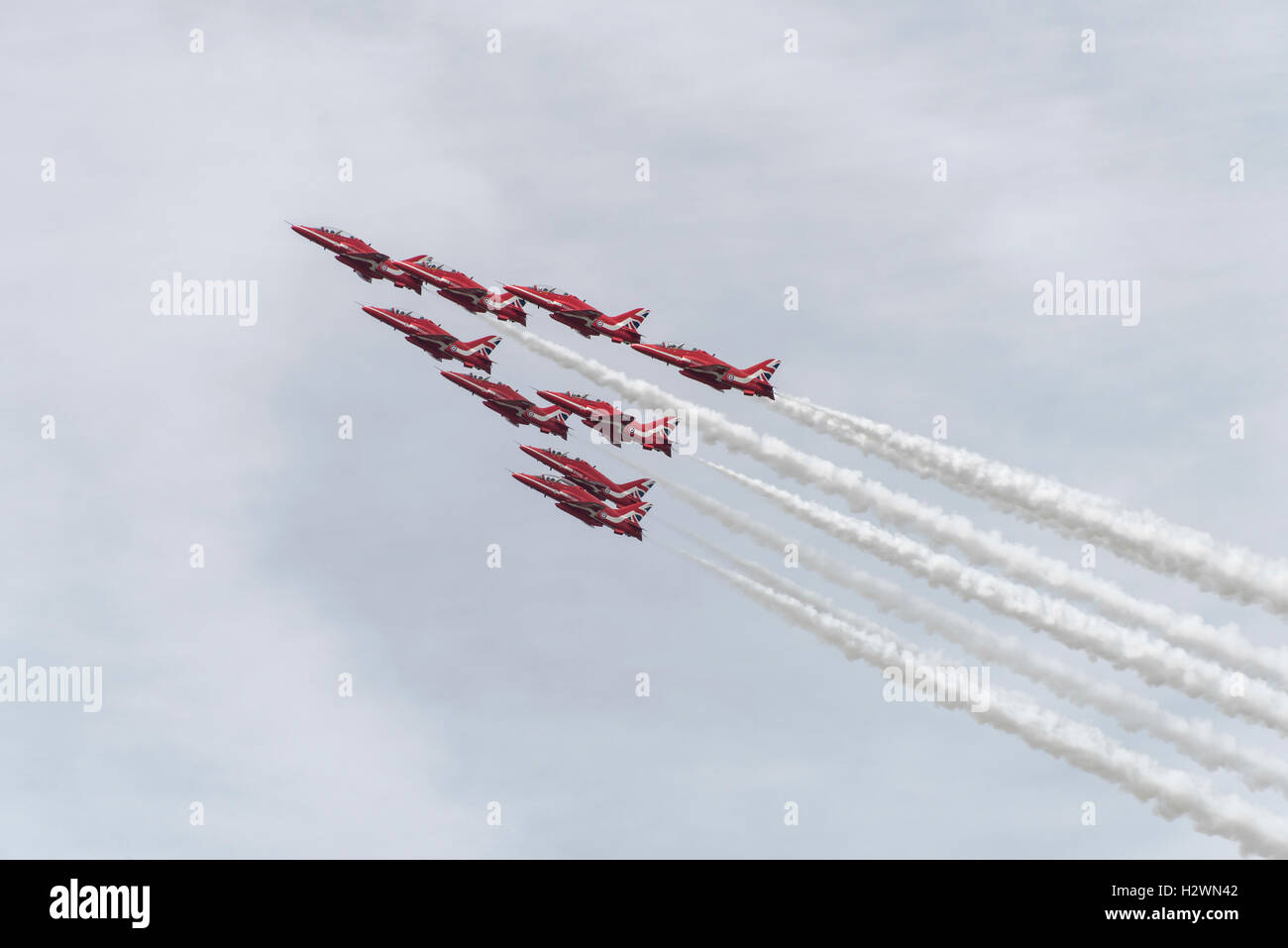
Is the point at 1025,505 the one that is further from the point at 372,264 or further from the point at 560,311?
the point at 372,264

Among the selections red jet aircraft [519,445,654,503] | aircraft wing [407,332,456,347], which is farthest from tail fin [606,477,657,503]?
aircraft wing [407,332,456,347]

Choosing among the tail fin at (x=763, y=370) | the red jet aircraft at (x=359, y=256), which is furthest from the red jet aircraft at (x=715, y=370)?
the red jet aircraft at (x=359, y=256)

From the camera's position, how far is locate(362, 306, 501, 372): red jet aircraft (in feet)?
595

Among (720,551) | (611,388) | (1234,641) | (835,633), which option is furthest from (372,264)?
(1234,641)

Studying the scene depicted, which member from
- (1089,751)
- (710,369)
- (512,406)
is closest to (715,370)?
(710,369)

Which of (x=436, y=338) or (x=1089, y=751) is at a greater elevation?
(x=436, y=338)

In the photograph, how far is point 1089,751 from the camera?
157625 millimetres

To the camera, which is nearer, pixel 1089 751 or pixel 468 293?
pixel 1089 751

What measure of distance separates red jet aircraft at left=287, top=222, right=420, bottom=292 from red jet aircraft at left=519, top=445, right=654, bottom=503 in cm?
1826

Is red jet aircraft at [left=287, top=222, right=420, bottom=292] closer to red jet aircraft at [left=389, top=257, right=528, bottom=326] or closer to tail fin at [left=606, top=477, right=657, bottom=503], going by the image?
red jet aircraft at [left=389, top=257, right=528, bottom=326]

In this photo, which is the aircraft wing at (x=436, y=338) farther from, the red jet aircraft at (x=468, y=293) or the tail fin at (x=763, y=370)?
the tail fin at (x=763, y=370)

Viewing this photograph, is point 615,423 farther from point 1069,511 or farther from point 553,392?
point 1069,511

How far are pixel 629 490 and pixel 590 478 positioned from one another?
381 centimetres

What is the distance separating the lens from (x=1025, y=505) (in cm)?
16650
